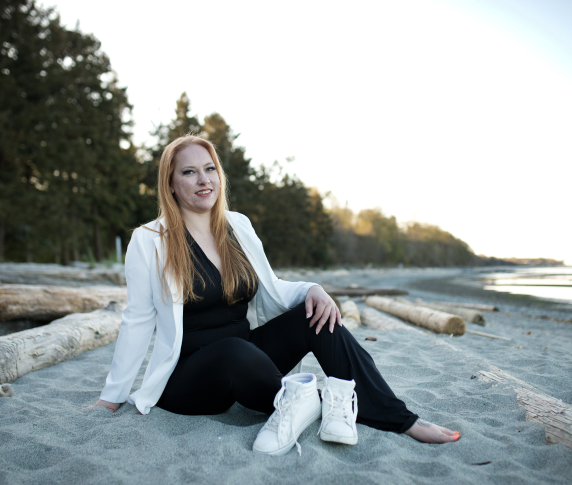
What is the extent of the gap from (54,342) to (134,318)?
185 centimetres

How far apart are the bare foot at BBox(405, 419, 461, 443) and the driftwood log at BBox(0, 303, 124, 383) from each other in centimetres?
296

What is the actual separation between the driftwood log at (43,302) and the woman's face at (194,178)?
3590mm

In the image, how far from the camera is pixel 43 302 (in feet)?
15.7

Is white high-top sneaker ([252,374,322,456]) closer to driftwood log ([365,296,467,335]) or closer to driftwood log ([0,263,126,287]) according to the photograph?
driftwood log ([365,296,467,335])

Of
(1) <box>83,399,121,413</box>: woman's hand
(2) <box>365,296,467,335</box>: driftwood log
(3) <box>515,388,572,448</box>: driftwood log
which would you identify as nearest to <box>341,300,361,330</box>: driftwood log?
(2) <box>365,296,467,335</box>: driftwood log

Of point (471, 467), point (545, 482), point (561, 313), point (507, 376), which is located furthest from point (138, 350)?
point (561, 313)

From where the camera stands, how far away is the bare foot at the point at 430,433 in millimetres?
1869

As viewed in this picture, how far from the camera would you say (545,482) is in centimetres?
150

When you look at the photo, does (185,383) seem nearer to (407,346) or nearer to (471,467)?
(471,467)

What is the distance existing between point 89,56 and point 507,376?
23924 mm

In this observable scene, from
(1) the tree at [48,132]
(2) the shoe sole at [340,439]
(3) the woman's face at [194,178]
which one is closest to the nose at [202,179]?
(3) the woman's face at [194,178]

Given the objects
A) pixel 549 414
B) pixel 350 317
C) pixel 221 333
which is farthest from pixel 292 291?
pixel 350 317

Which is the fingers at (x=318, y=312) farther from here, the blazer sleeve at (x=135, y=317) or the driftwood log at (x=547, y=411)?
the driftwood log at (x=547, y=411)

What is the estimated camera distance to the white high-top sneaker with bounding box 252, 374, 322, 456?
1772 mm
